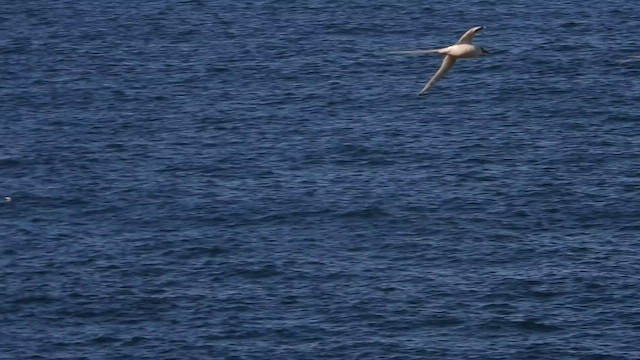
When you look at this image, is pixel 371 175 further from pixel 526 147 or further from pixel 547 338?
pixel 547 338

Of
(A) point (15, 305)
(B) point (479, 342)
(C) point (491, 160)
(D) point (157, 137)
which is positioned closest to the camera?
(B) point (479, 342)

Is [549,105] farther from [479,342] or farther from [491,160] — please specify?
[479,342]

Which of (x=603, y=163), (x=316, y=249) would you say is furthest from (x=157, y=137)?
(x=603, y=163)

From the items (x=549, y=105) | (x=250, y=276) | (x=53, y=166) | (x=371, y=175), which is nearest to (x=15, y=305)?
(x=250, y=276)

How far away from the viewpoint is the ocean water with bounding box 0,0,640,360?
139 meters

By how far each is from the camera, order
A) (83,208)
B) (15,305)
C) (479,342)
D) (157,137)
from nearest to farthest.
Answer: (479,342)
(15,305)
(83,208)
(157,137)

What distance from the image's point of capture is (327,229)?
531ft

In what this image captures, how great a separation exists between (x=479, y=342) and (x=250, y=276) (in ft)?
85.3

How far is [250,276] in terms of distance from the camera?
497ft

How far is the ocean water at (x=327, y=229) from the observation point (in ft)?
456

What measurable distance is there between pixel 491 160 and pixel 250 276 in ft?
129

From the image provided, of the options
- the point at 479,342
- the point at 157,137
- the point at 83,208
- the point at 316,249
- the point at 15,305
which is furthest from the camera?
the point at 157,137

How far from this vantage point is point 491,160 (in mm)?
179000

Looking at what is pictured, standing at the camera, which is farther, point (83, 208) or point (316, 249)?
point (83, 208)
